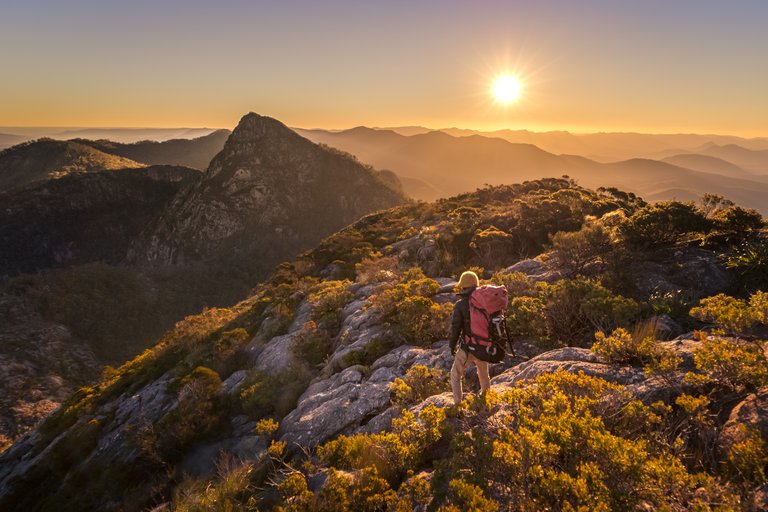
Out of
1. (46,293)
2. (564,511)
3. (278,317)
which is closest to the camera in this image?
(564,511)

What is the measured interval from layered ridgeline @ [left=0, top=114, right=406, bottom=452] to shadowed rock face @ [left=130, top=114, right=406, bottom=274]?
33cm

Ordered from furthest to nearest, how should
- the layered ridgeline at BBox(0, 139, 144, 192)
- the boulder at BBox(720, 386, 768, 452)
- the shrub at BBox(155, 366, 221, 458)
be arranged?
the layered ridgeline at BBox(0, 139, 144, 192) < the shrub at BBox(155, 366, 221, 458) < the boulder at BBox(720, 386, 768, 452)

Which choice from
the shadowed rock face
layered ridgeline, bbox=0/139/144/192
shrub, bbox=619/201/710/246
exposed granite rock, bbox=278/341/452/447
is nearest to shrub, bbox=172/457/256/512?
exposed granite rock, bbox=278/341/452/447

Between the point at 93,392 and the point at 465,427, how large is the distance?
2416 cm

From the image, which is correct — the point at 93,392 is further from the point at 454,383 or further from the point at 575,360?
the point at 575,360

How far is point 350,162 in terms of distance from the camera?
355 ft

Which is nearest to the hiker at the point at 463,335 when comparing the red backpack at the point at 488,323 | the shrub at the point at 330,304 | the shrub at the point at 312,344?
the red backpack at the point at 488,323

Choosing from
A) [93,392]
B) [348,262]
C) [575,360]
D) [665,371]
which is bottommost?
[93,392]

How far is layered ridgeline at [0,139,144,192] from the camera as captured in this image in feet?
431

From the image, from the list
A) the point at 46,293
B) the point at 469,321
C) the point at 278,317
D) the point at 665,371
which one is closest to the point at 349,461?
the point at 469,321

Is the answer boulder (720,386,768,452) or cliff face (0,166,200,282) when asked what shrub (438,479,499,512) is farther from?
cliff face (0,166,200,282)

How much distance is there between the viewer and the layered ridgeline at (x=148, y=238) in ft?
157

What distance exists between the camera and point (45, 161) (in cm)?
13800

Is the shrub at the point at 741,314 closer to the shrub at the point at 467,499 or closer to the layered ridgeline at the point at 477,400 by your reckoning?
the layered ridgeline at the point at 477,400
